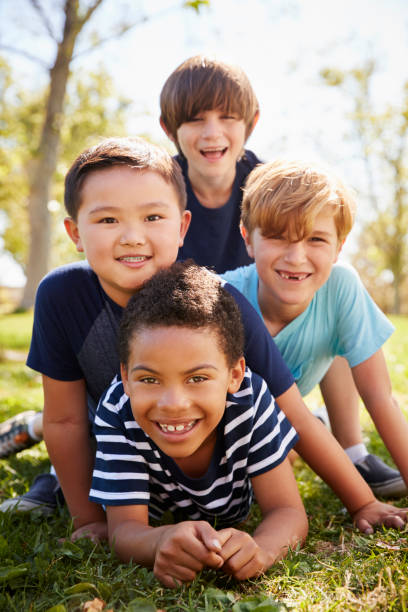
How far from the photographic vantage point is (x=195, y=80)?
3414 mm

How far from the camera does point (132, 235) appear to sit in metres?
2.25

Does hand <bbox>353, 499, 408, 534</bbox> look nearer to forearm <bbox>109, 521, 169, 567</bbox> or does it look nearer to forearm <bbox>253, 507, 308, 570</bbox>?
forearm <bbox>253, 507, 308, 570</bbox>

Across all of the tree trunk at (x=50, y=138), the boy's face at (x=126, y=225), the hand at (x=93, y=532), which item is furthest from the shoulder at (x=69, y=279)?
the tree trunk at (x=50, y=138)

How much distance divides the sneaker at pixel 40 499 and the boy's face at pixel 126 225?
1113 mm

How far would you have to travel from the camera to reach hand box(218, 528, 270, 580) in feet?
5.63

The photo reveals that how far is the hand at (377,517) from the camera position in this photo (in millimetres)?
2217

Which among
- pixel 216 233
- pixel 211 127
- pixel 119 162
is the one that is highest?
pixel 211 127

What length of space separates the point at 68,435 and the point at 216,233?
1.65 metres

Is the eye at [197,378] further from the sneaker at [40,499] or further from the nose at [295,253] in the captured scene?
the sneaker at [40,499]

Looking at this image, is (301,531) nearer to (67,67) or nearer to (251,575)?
(251,575)

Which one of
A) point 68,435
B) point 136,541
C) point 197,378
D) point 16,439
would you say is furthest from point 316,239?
point 16,439

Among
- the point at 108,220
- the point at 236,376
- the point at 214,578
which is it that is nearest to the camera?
the point at 214,578

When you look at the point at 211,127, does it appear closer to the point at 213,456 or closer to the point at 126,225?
the point at 126,225

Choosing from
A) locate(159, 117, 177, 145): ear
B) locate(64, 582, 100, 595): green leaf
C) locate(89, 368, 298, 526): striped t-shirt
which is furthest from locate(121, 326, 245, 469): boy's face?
locate(159, 117, 177, 145): ear
